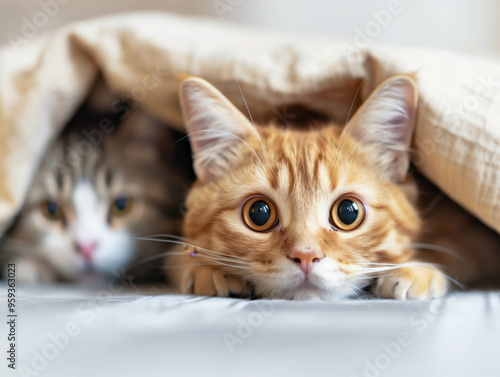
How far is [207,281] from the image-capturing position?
37.0 inches

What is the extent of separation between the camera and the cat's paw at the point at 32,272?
1.18 meters

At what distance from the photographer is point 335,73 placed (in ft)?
3.41

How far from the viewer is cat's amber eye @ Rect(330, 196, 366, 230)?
920 millimetres

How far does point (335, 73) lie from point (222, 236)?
0.46 metres

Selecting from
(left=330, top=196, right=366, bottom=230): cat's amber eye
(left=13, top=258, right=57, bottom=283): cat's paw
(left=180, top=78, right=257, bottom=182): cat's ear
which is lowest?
(left=13, top=258, right=57, bottom=283): cat's paw

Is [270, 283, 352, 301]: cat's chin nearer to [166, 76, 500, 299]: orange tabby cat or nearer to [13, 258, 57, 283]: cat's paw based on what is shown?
[166, 76, 500, 299]: orange tabby cat

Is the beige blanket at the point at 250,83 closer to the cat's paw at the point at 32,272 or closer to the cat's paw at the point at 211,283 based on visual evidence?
the cat's paw at the point at 32,272

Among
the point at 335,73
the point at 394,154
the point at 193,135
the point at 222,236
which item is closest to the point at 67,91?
the point at 193,135

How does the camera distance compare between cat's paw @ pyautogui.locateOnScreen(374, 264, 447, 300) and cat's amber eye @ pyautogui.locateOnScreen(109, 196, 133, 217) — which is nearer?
cat's paw @ pyautogui.locateOnScreen(374, 264, 447, 300)

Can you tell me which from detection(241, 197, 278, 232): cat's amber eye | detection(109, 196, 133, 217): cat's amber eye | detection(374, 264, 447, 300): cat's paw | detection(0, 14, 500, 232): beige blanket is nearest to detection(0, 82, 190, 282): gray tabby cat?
detection(109, 196, 133, 217): cat's amber eye

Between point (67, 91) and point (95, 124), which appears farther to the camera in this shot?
point (95, 124)

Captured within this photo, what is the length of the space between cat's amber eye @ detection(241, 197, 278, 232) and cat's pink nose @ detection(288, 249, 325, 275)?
0.11 metres

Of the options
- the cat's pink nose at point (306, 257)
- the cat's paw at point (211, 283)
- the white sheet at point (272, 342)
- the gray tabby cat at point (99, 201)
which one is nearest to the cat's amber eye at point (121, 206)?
the gray tabby cat at point (99, 201)

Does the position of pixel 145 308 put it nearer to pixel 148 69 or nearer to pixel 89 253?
pixel 89 253
